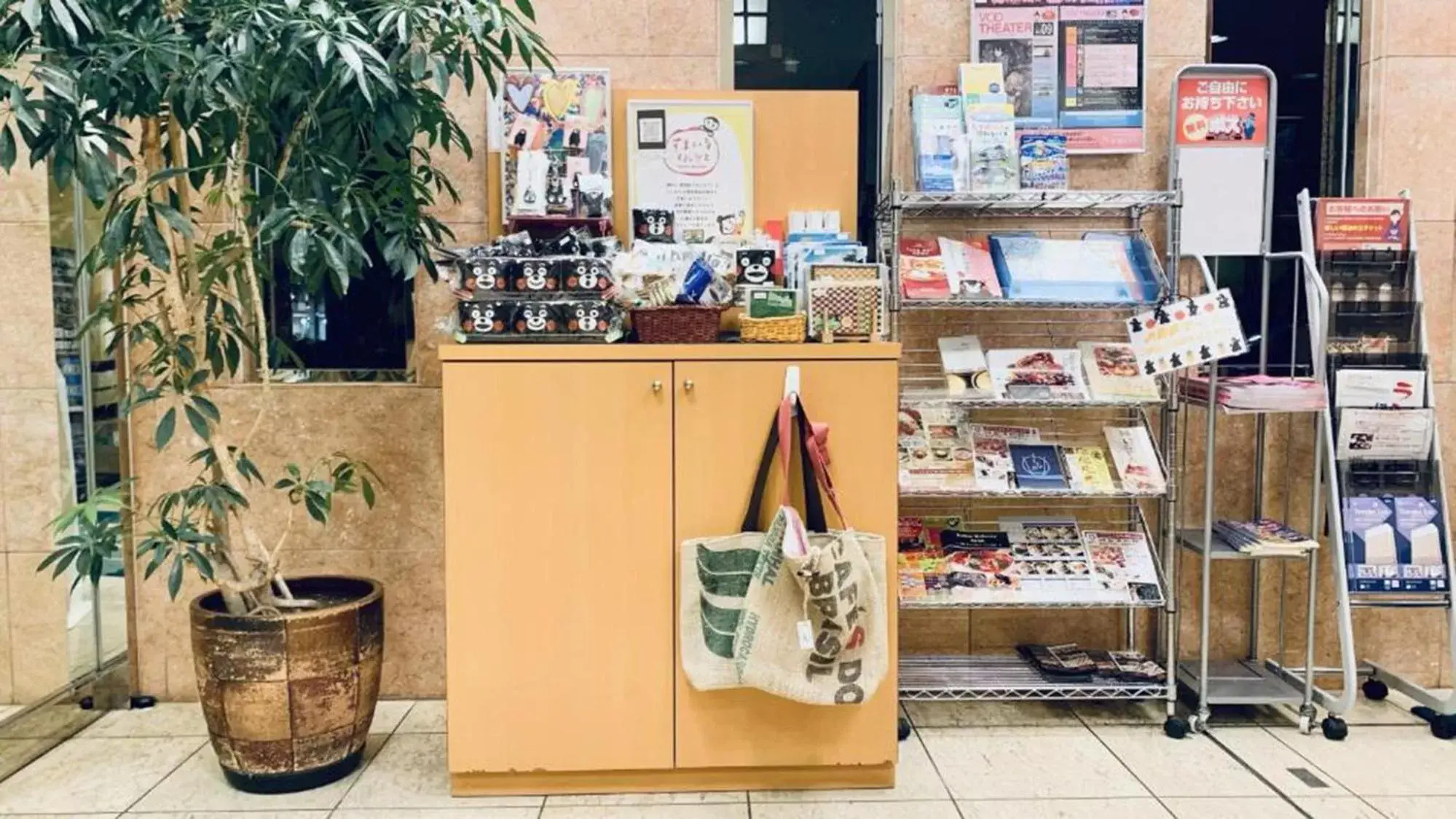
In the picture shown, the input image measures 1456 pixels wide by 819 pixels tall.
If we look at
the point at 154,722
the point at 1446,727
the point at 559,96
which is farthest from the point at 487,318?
the point at 1446,727

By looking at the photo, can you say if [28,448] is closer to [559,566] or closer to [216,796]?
[216,796]


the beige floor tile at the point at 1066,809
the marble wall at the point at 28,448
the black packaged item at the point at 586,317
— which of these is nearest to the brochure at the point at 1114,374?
the beige floor tile at the point at 1066,809

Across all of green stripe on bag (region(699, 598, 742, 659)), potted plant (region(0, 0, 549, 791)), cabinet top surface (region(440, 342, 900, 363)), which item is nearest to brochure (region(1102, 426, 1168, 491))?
cabinet top surface (region(440, 342, 900, 363))

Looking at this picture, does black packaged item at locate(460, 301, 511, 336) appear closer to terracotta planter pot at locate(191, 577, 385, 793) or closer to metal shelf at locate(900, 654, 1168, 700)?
terracotta planter pot at locate(191, 577, 385, 793)

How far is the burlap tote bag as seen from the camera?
2041 mm

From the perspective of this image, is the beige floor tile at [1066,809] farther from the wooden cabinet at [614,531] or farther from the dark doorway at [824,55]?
the dark doorway at [824,55]

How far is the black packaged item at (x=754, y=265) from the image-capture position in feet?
7.93

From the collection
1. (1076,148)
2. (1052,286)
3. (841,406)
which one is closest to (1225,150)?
(1076,148)

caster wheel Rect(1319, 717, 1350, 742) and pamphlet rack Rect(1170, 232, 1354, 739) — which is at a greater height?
pamphlet rack Rect(1170, 232, 1354, 739)

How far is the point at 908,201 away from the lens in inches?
101

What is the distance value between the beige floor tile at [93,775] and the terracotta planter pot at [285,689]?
23 cm

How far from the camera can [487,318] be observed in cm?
216

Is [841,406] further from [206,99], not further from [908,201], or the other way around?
[206,99]

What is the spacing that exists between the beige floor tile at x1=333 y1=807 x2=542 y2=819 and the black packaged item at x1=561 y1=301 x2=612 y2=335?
3.67ft
